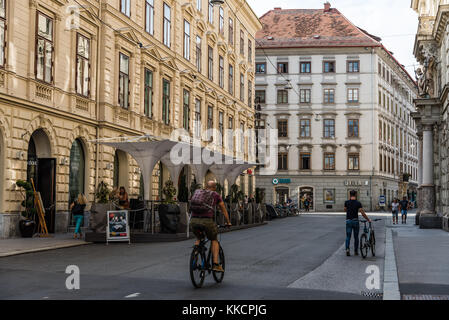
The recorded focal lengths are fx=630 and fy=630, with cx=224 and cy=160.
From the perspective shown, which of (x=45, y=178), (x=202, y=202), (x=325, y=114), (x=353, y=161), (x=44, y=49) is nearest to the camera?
(x=202, y=202)

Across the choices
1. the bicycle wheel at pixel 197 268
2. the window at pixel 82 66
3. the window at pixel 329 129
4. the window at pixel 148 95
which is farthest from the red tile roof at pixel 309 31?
the bicycle wheel at pixel 197 268

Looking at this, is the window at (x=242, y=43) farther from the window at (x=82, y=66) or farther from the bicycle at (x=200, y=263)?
the bicycle at (x=200, y=263)

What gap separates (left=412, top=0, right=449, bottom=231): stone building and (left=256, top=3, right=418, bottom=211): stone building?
1292 inches

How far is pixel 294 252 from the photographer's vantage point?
55.4 ft

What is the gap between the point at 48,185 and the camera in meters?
21.9

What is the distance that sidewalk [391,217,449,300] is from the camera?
958 cm

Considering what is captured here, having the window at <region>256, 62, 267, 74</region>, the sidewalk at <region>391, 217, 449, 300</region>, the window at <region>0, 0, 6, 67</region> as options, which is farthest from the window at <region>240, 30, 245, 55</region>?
the sidewalk at <region>391, 217, 449, 300</region>

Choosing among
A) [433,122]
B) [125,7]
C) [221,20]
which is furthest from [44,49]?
[221,20]

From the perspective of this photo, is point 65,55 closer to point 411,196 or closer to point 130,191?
point 130,191

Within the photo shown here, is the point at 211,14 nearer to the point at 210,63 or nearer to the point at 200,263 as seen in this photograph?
the point at 210,63

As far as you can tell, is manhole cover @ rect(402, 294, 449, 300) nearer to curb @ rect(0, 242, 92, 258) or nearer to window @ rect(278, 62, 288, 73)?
curb @ rect(0, 242, 92, 258)

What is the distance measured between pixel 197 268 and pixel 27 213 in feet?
40.1

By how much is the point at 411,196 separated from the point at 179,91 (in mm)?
63180

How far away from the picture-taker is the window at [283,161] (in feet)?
224
